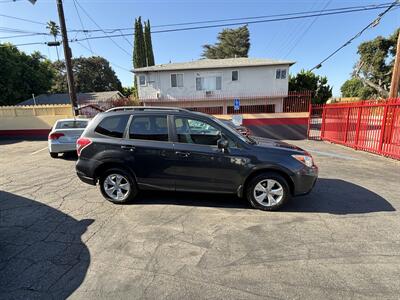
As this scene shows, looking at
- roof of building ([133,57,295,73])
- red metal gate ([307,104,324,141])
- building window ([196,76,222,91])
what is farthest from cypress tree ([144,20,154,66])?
red metal gate ([307,104,324,141])

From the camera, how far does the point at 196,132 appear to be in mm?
4395

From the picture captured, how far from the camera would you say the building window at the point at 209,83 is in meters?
24.9

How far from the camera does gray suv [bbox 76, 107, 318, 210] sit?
4148mm

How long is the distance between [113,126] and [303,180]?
12.0ft

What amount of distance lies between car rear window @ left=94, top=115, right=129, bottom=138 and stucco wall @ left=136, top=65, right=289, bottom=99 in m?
21.0

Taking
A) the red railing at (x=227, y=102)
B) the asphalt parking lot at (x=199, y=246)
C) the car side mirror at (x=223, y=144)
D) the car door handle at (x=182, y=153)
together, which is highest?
the red railing at (x=227, y=102)

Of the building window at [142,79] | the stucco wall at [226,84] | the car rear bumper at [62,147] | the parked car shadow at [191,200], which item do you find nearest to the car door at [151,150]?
the parked car shadow at [191,200]

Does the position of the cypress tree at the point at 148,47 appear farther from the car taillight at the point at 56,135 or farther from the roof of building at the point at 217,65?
the car taillight at the point at 56,135

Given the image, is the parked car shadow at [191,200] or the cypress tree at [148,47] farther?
the cypress tree at [148,47]

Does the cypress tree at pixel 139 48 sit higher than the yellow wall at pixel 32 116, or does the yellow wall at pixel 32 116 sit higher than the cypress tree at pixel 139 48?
the cypress tree at pixel 139 48

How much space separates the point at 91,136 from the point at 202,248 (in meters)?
3.00

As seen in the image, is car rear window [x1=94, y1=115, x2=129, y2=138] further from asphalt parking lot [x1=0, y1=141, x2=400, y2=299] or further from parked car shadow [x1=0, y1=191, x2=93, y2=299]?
parked car shadow [x1=0, y1=191, x2=93, y2=299]

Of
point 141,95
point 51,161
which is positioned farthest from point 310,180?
point 141,95

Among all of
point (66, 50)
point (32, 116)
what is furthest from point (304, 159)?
point (32, 116)
